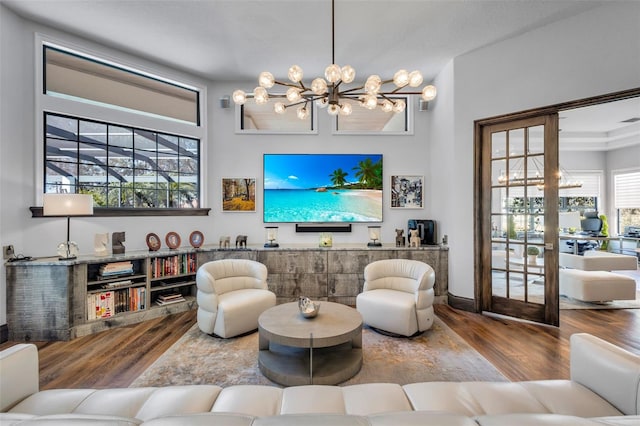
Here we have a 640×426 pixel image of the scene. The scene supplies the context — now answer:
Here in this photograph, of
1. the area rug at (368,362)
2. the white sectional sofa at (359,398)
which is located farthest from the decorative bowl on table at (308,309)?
the white sectional sofa at (359,398)

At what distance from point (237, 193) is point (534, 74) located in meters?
4.45

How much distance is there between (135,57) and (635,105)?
841 centimetres

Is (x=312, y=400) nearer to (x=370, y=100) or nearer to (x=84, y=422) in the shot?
(x=84, y=422)

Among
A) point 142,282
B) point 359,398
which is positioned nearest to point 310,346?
point 359,398

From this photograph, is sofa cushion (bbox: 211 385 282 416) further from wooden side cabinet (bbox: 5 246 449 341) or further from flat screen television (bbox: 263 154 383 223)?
flat screen television (bbox: 263 154 383 223)

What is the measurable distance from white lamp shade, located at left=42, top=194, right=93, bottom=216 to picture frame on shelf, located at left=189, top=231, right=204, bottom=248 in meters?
1.30

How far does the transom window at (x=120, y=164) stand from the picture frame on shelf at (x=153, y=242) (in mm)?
508

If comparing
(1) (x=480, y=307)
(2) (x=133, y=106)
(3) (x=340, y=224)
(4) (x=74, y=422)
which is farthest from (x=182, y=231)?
(1) (x=480, y=307)

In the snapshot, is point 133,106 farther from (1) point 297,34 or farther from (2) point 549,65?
(2) point 549,65

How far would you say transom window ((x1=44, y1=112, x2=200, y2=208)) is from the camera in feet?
11.5

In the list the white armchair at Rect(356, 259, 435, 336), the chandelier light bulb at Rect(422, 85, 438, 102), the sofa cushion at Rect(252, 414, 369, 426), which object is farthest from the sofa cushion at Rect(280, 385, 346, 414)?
the chandelier light bulb at Rect(422, 85, 438, 102)

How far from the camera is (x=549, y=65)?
10.9 ft

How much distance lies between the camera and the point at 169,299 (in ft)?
12.6

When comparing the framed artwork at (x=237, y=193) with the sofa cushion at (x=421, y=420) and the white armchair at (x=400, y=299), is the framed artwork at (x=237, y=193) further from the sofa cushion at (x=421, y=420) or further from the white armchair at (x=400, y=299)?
the sofa cushion at (x=421, y=420)
